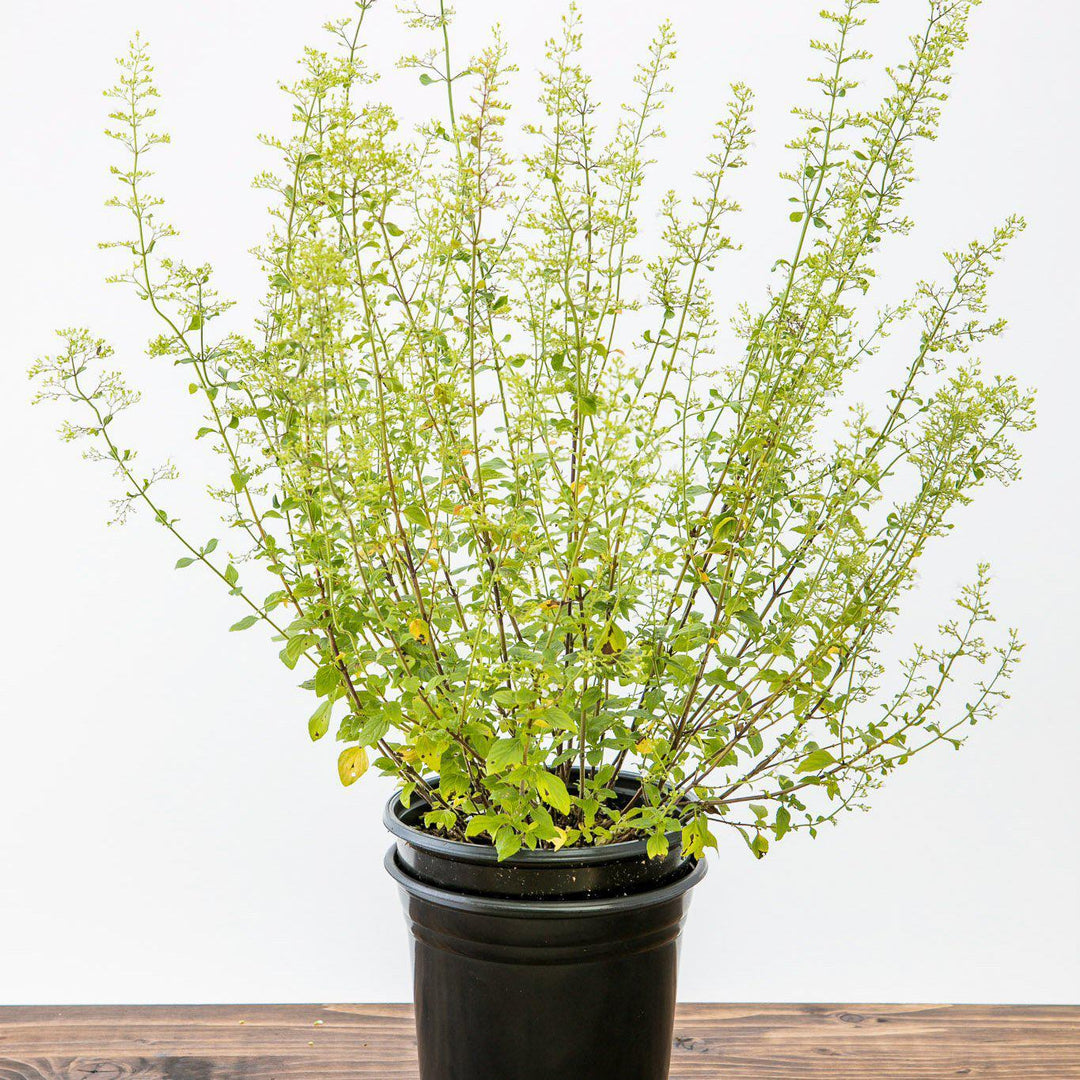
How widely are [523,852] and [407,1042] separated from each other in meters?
0.65

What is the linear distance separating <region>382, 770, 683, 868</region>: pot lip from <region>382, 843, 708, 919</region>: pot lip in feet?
0.12

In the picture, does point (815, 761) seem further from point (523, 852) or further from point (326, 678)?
point (326, 678)

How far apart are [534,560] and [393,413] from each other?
20cm

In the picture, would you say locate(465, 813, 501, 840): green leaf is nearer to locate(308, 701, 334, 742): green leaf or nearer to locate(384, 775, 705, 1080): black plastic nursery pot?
locate(384, 775, 705, 1080): black plastic nursery pot

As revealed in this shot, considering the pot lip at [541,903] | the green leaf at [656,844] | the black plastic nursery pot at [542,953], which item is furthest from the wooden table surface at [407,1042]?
the green leaf at [656,844]

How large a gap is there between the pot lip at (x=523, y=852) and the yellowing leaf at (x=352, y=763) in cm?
8

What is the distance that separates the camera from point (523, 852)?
1.17 m

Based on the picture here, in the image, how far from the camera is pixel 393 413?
1.23m

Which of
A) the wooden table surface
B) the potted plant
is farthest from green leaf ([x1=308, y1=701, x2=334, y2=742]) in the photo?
the wooden table surface

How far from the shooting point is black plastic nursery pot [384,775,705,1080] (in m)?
1.19

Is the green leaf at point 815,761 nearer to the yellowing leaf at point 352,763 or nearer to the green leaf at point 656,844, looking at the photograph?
the green leaf at point 656,844

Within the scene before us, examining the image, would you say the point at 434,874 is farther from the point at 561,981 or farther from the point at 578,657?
the point at 578,657

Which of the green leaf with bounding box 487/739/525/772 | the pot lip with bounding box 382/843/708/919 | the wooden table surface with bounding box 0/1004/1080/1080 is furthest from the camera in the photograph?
the wooden table surface with bounding box 0/1004/1080/1080

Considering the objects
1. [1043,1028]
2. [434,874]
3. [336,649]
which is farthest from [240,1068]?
[1043,1028]
